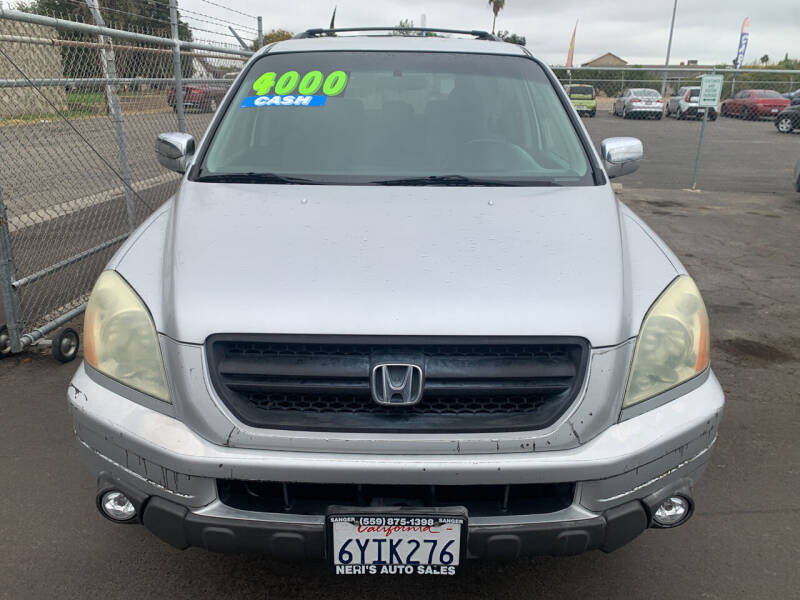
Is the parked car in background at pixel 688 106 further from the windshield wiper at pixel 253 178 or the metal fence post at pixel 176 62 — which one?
the windshield wiper at pixel 253 178

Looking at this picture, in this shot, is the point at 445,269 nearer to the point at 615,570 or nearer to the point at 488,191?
the point at 488,191

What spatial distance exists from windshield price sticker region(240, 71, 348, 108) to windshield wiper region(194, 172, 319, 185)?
53 cm

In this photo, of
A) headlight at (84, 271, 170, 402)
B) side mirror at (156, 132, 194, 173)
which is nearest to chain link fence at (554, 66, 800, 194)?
side mirror at (156, 132, 194, 173)

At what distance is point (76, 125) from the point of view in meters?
5.09

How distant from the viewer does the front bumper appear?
1.81m

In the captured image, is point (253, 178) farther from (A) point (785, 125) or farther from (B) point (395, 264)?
(A) point (785, 125)

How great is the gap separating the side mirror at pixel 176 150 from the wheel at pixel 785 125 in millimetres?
24079

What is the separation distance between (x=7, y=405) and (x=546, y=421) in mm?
3096

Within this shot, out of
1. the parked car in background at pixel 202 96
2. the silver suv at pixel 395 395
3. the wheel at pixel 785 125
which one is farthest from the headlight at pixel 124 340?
the wheel at pixel 785 125

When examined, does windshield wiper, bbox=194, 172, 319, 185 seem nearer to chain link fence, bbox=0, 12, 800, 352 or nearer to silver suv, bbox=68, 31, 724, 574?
silver suv, bbox=68, 31, 724, 574

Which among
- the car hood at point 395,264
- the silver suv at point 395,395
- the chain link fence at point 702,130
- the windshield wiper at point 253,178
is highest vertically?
the windshield wiper at point 253,178

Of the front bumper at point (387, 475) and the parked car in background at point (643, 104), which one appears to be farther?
the parked car in background at point (643, 104)

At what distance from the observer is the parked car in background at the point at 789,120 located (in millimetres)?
21469

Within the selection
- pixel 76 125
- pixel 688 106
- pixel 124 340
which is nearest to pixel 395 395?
pixel 124 340
